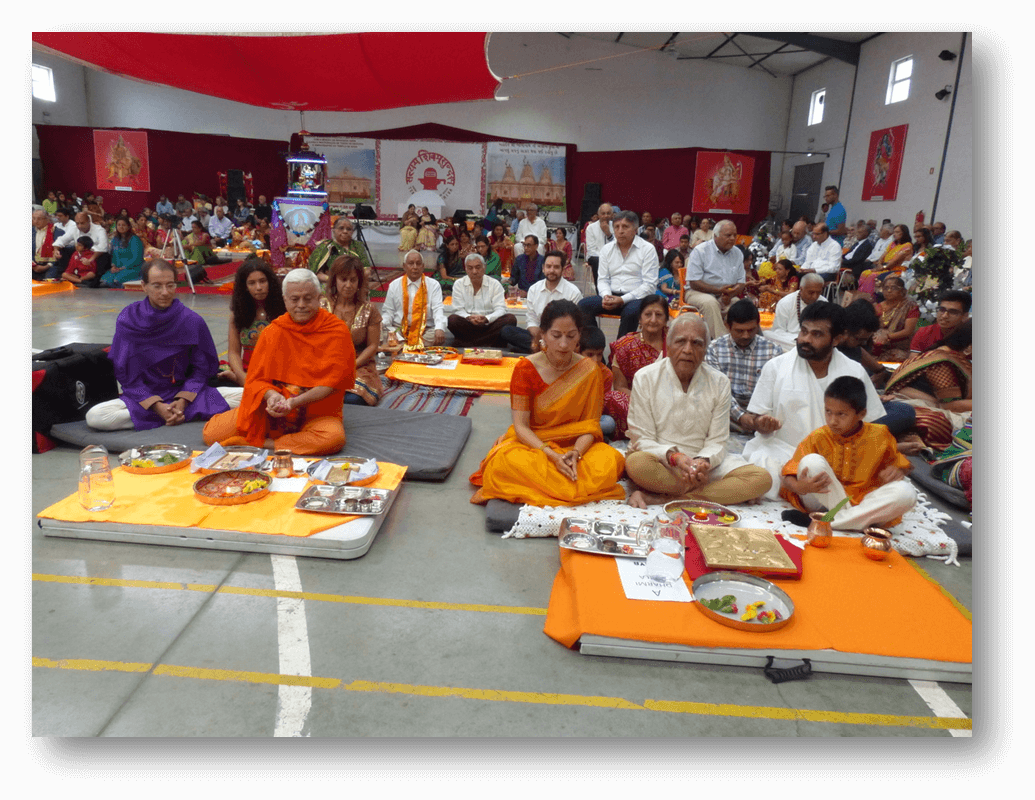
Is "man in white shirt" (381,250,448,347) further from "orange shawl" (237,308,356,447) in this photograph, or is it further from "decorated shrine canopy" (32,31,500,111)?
"orange shawl" (237,308,356,447)

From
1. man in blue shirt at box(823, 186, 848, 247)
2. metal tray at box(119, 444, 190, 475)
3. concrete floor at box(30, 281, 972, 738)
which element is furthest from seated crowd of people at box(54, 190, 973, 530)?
man in blue shirt at box(823, 186, 848, 247)

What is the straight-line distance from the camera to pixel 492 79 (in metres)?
6.39

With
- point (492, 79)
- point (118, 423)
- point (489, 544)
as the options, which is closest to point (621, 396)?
point (489, 544)

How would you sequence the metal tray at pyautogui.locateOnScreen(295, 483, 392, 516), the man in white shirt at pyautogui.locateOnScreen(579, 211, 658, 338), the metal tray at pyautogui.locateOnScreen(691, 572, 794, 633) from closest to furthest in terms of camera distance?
the metal tray at pyautogui.locateOnScreen(691, 572, 794, 633), the metal tray at pyautogui.locateOnScreen(295, 483, 392, 516), the man in white shirt at pyautogui.locateOnScreen(579, 211, 658, 338)

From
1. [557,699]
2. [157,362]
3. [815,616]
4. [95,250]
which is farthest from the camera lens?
[95,250]

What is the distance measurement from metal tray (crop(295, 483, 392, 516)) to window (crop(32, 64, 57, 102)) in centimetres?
2005

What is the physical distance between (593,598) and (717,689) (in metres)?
0.50

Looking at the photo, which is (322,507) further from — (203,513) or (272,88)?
(272,88)

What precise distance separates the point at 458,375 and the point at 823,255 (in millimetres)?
7976

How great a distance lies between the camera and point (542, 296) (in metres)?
6.42

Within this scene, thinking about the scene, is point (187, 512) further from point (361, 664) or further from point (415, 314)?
point (415, 314)

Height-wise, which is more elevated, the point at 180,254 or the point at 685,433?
the point at 180,254

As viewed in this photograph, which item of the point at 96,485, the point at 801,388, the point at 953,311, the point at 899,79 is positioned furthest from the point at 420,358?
the point at 899,79

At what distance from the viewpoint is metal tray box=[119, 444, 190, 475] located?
326 centimetres
